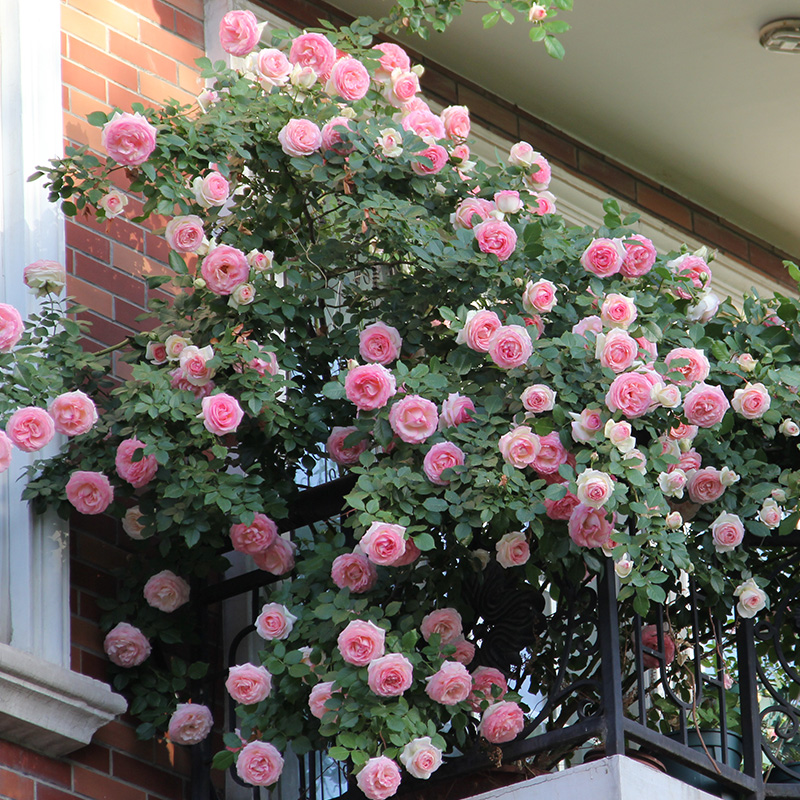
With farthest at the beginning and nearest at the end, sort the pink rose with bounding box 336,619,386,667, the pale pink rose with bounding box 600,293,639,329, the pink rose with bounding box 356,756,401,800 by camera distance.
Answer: the pale pink rose with bounding box 600,293,639,329 → the pink rose with bounding box 336,619,386,667 → the pink rose with bounding box 356,756,401,800

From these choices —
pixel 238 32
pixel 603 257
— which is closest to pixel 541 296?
pixel 603 257

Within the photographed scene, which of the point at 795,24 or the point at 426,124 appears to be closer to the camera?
the point at 426,124

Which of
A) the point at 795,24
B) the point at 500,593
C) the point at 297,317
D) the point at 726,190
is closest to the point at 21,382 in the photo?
A: the point at 297,317

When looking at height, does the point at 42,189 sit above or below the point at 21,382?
above

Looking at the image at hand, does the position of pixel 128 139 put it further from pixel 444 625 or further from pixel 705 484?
pixel 705 484

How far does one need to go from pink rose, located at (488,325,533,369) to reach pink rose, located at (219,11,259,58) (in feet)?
4.43

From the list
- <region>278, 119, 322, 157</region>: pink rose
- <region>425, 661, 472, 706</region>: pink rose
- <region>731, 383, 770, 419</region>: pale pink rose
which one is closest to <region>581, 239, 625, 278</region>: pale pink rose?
<region>731, 383, 770, 419</region>: pale pink rose

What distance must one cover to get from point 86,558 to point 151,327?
0.84m

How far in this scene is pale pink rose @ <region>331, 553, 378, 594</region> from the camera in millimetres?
3975

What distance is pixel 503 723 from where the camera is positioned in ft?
12.6

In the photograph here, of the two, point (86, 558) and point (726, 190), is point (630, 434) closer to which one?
point (86, 558)

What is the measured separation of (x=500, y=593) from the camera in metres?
4.20

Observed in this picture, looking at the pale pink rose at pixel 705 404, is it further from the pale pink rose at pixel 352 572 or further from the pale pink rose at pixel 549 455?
the pale pink rose at pixel 352 572

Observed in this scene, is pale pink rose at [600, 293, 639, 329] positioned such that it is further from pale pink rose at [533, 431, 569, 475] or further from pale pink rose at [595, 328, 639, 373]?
pale pink rose at [533, 431, 569, 475]
